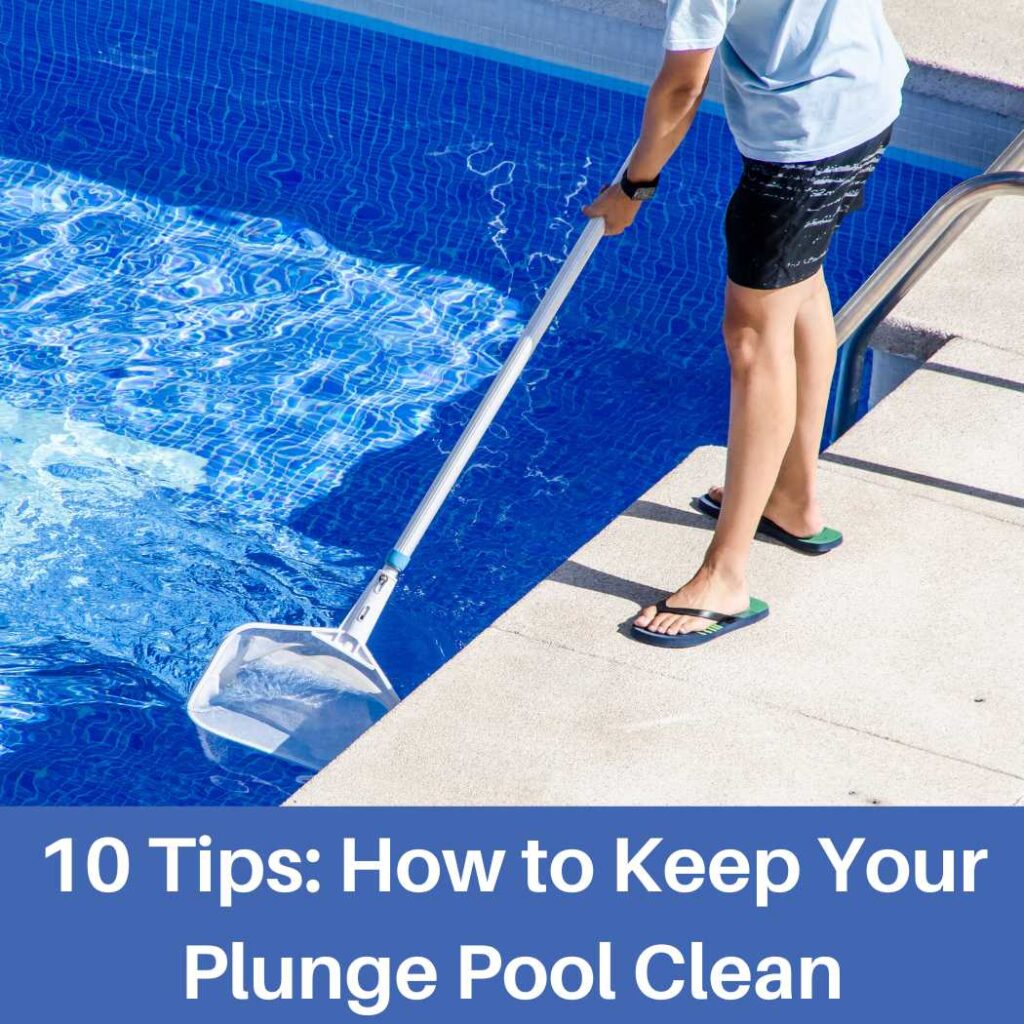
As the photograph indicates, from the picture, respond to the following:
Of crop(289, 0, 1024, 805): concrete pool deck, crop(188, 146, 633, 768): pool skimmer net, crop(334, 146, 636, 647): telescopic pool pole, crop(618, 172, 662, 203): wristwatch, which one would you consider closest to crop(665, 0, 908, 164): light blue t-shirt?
crop(618, 172, 662, 203): wristwatch

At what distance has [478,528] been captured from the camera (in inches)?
171

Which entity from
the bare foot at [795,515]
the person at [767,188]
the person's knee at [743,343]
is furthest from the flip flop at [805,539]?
the person's knee at [743,343]

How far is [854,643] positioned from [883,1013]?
0.82 m

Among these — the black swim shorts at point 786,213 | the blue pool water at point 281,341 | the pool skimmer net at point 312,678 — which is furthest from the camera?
the blue pool water at point 281,341

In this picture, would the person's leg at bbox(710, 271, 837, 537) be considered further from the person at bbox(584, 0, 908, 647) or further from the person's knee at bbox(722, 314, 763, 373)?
the person's knee at bbox(722, 314, 763, 373)

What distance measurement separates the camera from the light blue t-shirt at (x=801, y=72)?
8.38ft

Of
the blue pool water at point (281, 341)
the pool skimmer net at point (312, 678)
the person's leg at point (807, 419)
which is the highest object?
the person's leg at point (807, 419)

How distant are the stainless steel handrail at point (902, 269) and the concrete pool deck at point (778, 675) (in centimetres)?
23

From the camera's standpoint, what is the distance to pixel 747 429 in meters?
2.84

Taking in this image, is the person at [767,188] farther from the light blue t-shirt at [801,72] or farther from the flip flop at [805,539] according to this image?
the flip flop at [805,539]

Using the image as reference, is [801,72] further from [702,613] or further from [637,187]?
[702,613]

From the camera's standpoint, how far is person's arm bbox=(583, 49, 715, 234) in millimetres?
2535

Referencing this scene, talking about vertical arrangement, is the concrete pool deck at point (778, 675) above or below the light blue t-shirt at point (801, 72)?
below

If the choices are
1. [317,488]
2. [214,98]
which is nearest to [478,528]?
[317,488]
